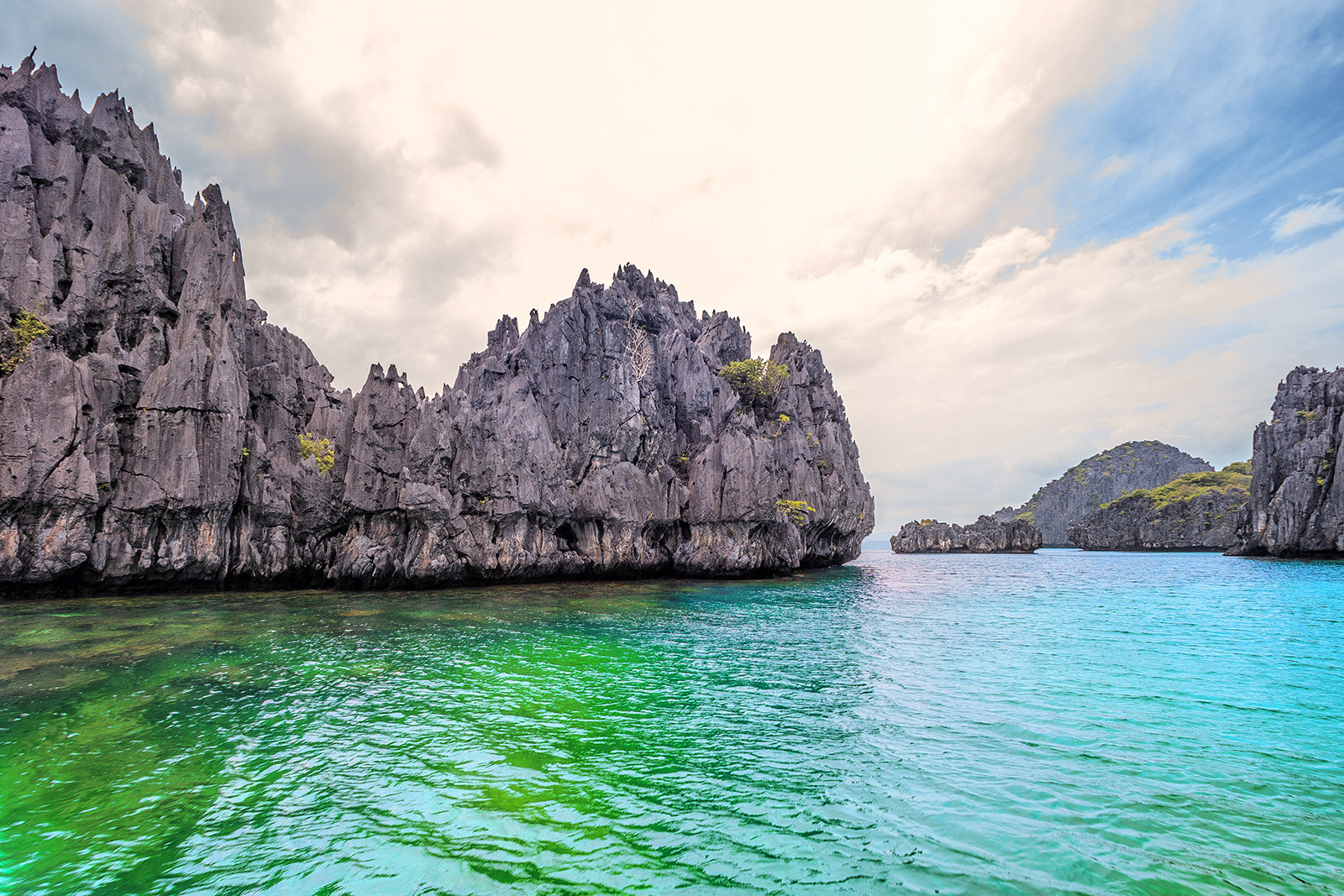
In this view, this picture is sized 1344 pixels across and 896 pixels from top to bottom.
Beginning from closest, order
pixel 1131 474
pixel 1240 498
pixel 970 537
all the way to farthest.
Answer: pixel 1240 498 < pixel 970 537 < pixel 1131 474

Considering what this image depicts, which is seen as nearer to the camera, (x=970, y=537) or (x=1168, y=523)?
(x=1168, y=523)

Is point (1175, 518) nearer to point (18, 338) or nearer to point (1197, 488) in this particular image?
point (1197, 488)

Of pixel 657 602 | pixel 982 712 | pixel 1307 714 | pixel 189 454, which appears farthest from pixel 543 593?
pixel 1307 714

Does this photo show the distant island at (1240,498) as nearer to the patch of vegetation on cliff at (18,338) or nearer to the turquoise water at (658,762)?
the turquoise water at (658,762)

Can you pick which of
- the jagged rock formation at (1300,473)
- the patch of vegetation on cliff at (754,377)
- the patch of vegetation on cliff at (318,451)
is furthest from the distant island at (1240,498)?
the patch of vegetation on cliff at (318,451)

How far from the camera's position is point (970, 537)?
141625 mm

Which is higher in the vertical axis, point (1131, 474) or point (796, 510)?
point (1131, 474)

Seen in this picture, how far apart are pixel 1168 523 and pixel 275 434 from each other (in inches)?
6872

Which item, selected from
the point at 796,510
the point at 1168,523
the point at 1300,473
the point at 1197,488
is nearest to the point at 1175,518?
the point at 1168,523

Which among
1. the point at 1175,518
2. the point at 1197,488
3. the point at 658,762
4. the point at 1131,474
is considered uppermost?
the point at 1131,474

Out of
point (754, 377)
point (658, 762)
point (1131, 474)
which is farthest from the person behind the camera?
point (1131, 474)

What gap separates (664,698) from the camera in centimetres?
1556

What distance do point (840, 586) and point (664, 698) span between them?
38.2 metres

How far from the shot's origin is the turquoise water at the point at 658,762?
7625mm
